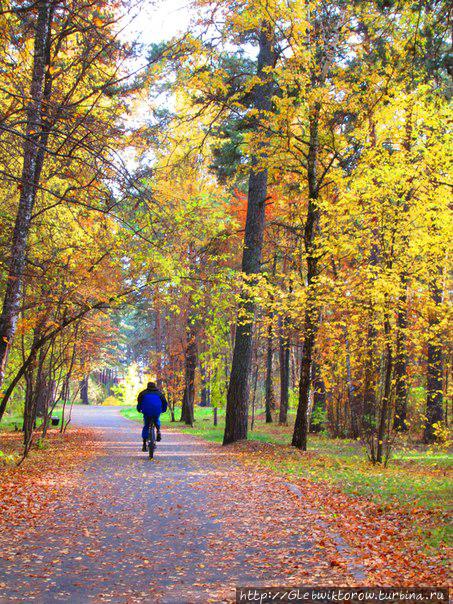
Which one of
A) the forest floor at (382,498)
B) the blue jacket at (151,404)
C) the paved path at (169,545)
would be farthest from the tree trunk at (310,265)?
the paved path at (169,545)

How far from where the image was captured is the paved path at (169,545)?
187 inches

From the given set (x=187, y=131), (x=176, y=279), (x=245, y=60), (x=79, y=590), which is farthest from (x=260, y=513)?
(x=245, y=60)

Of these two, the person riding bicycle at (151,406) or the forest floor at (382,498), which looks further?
the person riding bicycle at (151,406)

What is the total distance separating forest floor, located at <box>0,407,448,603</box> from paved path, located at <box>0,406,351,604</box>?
0.05ft

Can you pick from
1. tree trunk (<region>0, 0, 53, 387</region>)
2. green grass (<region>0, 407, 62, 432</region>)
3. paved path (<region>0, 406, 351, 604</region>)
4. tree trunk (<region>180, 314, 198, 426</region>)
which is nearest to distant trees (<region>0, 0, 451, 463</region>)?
tree trunk (<region>0, 0, 53, 387</region>)

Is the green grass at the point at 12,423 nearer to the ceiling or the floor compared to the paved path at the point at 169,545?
nearer to the floor

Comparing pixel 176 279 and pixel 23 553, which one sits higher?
pixel 176 279

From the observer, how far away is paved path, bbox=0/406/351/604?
187 inches

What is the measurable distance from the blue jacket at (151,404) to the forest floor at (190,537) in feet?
6.49

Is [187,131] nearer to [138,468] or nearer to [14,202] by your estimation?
[14,202]

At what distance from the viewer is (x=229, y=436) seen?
16.6 metres

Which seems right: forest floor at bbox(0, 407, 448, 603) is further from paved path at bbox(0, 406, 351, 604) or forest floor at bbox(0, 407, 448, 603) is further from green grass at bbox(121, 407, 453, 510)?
green grass at bbox(121, 407, 453, 510)

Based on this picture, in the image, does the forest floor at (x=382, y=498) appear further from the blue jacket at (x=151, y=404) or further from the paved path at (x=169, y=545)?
the blue jacket at (x=151, y=404)

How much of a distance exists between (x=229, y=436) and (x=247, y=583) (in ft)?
39.0
